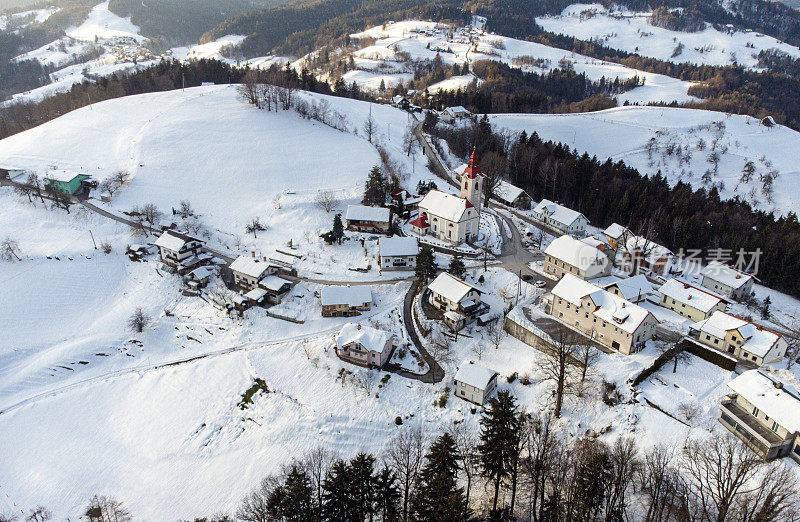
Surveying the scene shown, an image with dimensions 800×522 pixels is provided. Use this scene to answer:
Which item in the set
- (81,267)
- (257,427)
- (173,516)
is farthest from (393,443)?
(81,267)

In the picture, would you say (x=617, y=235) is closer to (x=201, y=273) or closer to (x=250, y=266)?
(x=250, y=266)

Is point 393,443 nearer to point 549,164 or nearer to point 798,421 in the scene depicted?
point 798,421

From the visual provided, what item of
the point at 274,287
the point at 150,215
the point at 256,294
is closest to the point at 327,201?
the point at 274,287

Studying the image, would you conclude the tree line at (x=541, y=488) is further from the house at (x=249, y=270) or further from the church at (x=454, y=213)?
the church at (x=454, y=213)

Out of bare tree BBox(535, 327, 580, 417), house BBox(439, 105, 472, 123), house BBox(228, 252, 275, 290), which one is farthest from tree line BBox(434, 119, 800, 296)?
house BBox(228, 252, 275, 290)

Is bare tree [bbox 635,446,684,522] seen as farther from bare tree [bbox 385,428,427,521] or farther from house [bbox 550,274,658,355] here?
bare tree [bbox 385,428,427,521]

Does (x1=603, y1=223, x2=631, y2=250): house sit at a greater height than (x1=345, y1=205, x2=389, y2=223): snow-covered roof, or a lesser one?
lesser

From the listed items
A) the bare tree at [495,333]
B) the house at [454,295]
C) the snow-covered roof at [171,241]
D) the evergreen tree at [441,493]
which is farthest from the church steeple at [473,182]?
the evergreen tree at [441,493]
